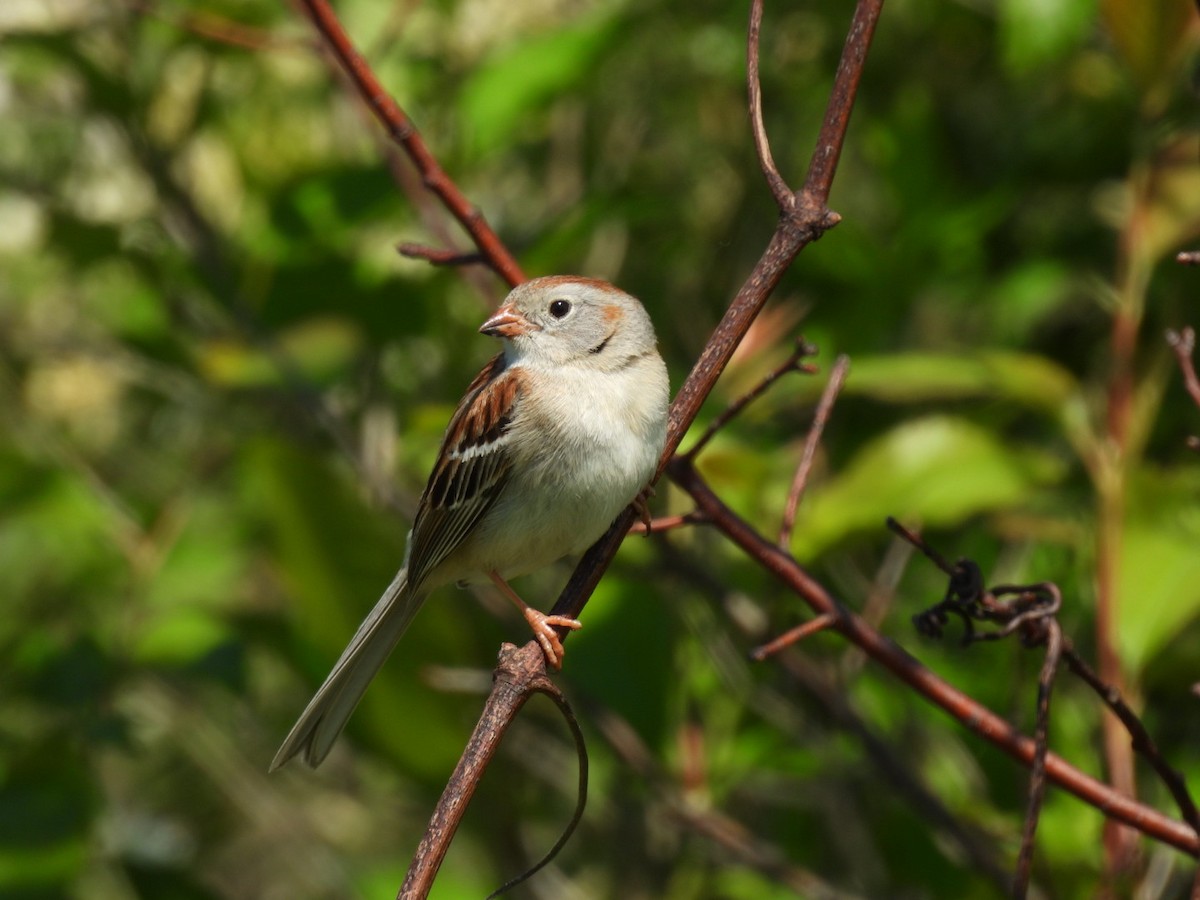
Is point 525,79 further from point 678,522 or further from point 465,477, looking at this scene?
point 678,522

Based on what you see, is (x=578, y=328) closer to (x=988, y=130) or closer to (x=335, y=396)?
(x=335, y=396)

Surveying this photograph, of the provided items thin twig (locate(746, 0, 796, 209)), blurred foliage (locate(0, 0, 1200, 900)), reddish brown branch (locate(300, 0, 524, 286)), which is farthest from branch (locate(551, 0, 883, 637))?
blurred foliage (locate(0, 0, 1200, 900))

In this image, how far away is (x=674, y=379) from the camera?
3.62 meters

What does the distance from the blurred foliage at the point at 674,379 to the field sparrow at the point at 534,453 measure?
14 cm

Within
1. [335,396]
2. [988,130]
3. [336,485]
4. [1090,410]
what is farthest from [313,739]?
[988,130]

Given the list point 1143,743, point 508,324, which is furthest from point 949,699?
point 508,324

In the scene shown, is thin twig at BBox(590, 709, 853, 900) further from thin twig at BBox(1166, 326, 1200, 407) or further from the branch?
thin twig at BBox(1166, 326, 1200, 407)

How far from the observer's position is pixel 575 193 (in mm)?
4262

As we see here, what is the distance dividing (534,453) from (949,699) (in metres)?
1.12

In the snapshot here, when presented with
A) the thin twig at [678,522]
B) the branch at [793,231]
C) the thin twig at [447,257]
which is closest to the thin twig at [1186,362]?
the branch at [793,231]

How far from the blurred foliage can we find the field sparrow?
141 millimetres

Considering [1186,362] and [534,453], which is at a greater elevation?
[1186,362]

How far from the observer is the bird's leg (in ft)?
6.46

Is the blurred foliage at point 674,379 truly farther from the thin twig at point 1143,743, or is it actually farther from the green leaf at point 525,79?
the thin twig at point 1143,743
